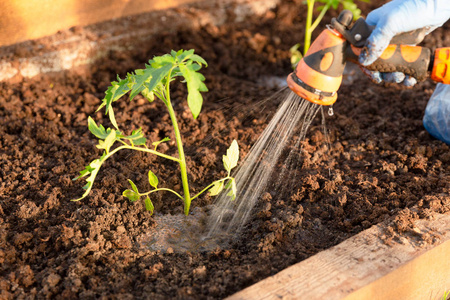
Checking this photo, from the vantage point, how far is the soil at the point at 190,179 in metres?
1.85

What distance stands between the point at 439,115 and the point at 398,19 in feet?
2.40

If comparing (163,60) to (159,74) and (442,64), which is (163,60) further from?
(442,64)

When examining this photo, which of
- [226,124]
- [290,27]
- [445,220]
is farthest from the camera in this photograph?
[290,27]

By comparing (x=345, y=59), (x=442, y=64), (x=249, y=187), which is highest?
(x=345, y=59)

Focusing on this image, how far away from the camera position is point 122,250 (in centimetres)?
195

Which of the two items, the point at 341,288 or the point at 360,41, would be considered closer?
the point at 341,288

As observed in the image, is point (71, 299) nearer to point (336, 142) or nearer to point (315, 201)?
point (315, 201)

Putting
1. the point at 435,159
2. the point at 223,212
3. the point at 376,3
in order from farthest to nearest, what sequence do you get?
1. the point at 376,3
2. the point at 435,159
3. the point at 223,212

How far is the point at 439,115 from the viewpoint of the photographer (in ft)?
8.54

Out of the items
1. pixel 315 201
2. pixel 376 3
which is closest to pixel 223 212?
pixel 315 201

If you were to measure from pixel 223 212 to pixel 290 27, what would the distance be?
224cm

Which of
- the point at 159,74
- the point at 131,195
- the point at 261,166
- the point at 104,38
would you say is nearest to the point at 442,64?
the point at 261,166

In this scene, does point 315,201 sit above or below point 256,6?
below

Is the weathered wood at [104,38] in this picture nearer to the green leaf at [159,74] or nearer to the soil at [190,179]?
the soil at [190,179]
